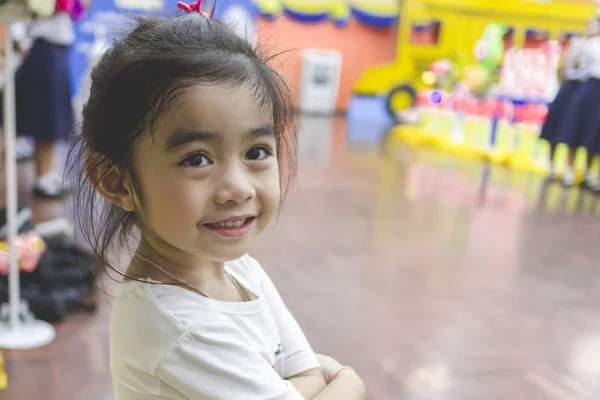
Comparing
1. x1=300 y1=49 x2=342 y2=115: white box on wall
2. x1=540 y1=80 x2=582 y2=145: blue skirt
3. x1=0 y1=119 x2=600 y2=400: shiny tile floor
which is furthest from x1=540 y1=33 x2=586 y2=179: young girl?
x1=300 y1=49 x2=342 y2=115: white box on wall

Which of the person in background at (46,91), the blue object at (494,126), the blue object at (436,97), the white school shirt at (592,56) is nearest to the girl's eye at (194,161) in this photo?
the person in background at (46,91)

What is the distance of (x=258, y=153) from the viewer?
0.73 metres

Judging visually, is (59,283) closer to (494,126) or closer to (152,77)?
(152,77)

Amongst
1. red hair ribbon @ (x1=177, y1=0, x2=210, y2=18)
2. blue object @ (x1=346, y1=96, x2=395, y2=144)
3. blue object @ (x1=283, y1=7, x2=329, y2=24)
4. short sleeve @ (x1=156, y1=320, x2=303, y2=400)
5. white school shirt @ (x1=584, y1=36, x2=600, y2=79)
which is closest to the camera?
short sleeve @ (x1=156, y1=320, x2=303, y2=400)

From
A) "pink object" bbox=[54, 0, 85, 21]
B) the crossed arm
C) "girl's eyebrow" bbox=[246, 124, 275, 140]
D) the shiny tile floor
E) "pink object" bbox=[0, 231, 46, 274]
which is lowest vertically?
the shiny tile floor

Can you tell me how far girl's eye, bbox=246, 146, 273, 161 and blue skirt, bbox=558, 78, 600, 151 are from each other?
15.6ft

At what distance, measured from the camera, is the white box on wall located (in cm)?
970

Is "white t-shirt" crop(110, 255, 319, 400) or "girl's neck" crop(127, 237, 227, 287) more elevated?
"girl's neck" crop(127, 237, 227, 287)

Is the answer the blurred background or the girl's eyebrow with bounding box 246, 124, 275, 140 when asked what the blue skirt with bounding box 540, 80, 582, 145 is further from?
the girl's eyebrow with bounding box 246, 124, 275, 140

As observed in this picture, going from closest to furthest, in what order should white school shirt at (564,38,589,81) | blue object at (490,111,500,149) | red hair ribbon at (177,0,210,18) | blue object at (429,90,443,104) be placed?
1. red hair ribbon at (177,0,210,18)
2. white school shirt at (564,38,589,81)
3. blue object at (490,111,500,149)
4. blue object at (429,90,443,104)

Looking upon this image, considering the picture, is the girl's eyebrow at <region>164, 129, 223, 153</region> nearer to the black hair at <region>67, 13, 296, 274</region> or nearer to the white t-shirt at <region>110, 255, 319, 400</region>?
the black hair at <region>67, 13, 296, 274</region>

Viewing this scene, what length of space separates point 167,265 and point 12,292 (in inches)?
50.1

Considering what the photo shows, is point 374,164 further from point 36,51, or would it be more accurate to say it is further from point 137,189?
point 137,189

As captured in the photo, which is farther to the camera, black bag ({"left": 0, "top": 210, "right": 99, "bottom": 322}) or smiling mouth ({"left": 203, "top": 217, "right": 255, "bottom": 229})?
black bag ({"left": 0, "top": 210, "right": 99, "bottom": 322})
